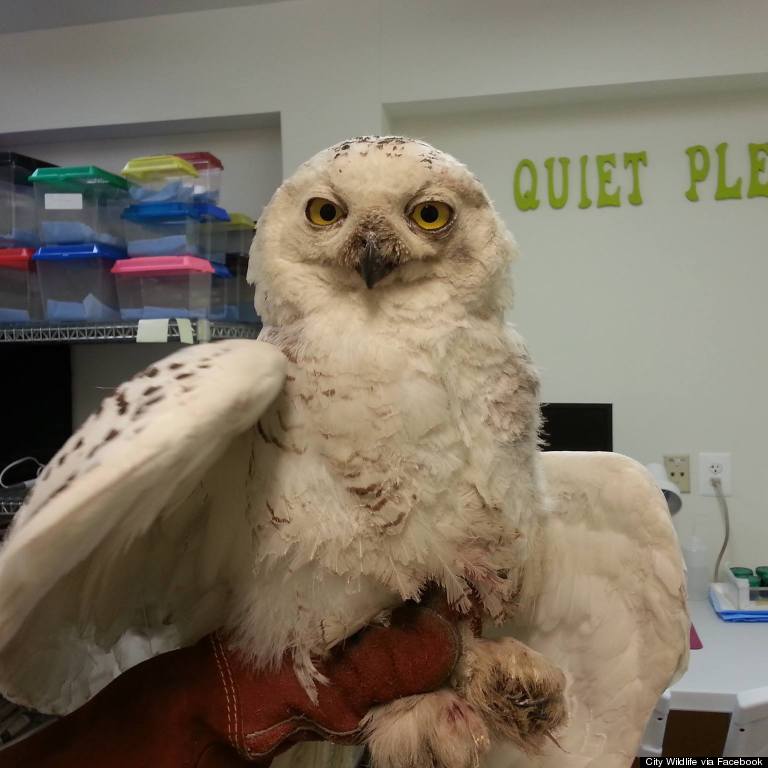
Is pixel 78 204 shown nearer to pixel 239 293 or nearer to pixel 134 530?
pixel 239 293

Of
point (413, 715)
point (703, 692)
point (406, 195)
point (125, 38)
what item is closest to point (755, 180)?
point (703, 692)

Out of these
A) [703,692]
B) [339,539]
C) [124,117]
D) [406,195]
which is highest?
[124,117]

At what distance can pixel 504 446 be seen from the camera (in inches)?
31.1

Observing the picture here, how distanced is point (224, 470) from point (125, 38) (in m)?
2.13

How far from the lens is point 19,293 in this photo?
1974mm

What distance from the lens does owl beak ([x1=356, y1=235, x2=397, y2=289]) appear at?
79cm

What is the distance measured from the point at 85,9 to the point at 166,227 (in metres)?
0.90

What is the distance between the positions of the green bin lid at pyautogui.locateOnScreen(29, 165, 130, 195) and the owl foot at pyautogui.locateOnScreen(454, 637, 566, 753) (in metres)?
1.71

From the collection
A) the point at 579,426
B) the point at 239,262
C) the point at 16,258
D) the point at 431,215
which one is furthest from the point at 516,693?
the point at 16,258

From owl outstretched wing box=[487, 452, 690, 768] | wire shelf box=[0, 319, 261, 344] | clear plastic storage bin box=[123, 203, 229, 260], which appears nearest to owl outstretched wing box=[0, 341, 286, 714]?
owl outstretched wing box=[487, 452, 690, 768]

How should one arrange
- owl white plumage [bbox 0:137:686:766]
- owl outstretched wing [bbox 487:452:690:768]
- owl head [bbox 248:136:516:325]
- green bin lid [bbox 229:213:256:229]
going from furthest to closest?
green bin lid [bbox 229:213:256:229] → owl outstretched wing [bbox 487:452:690:768] → owl head [bbox 248:136:516:325] → owl white plumage [bbox 0:137:686:766]

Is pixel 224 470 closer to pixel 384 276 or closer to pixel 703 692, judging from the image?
pixel 384 276

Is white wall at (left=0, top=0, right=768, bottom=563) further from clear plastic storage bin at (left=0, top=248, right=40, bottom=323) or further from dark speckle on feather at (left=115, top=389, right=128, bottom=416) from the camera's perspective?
dark speckle on feather at (left=115, top=389, right=128, bottom=416)

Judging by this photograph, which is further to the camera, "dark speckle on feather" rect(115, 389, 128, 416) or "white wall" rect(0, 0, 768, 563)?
"white wall" rect(0, 0, 768, 563)
